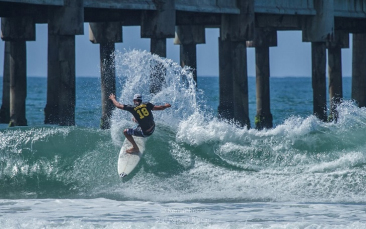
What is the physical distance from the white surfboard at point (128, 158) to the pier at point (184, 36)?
3.24 m

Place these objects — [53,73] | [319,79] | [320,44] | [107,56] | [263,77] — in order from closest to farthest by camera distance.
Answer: [53,73]
[107,56]
[319,79]
[320,44]
[263,77]

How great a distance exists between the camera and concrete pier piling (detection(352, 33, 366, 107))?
105 ft

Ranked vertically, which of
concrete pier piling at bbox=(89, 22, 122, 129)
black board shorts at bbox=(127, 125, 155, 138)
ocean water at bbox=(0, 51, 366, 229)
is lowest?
ocean water at bbox=(0, 51, 366, 229)

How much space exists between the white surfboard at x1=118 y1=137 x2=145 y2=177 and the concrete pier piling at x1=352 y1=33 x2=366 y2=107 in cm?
1502

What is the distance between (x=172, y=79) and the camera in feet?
71.6

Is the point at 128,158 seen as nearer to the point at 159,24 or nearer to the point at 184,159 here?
the point at 184,159

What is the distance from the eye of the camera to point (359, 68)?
32250 millimetres

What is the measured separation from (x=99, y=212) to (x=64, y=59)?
742 cm

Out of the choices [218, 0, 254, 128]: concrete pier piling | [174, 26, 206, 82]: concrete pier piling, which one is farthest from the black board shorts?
[174, 26, 206, 82]: concrete pier piling

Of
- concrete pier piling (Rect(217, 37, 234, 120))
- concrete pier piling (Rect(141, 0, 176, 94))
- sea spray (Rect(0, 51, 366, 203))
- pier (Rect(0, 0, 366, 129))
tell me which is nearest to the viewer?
sea spray (Rect(0, 51, 366, 203))

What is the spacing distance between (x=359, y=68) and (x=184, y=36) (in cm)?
715

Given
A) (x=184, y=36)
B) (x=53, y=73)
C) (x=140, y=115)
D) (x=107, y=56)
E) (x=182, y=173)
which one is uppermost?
(x=184, y=36)

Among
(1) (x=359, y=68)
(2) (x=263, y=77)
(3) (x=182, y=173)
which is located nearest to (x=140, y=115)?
(3) (x=182, y=173)

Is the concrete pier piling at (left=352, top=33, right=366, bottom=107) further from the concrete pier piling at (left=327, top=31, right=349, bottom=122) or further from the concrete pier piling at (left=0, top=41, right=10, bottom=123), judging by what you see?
the concrete pier piling at (left=0, top=41, right=10, bottom=123)
